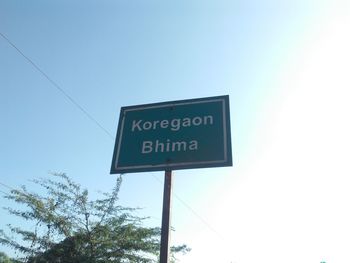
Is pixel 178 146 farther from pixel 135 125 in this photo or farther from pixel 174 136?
pixel 135 125

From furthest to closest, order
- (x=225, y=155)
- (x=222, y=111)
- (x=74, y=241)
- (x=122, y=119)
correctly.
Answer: (x=74, y=241)
(x=122, y=119)
(x=222, y=111)
(x=225, y=155)

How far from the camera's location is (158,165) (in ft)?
13.0

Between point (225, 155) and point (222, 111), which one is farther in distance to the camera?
point (222, 111)

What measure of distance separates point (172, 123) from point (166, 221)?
1164 mm

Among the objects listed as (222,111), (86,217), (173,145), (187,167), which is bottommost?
(187,167)

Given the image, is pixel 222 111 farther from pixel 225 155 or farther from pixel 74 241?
pixel 74 241

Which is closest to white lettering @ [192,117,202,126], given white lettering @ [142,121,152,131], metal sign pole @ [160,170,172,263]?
white lettering @ [142,121,152,131]

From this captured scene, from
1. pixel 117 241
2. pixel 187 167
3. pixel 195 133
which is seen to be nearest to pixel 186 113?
pixel 195 133

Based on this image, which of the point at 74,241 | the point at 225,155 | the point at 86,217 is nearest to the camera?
the point at 225,155

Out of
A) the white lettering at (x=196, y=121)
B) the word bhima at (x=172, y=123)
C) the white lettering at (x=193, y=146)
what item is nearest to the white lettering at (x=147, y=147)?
the word bhima at (x=172, y=123)

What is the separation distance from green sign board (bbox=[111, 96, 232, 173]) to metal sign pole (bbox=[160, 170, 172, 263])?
155 millimetres

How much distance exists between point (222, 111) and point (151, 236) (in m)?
5.71

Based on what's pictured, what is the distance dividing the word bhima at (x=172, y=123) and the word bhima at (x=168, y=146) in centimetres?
21

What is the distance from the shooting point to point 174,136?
4.12m
